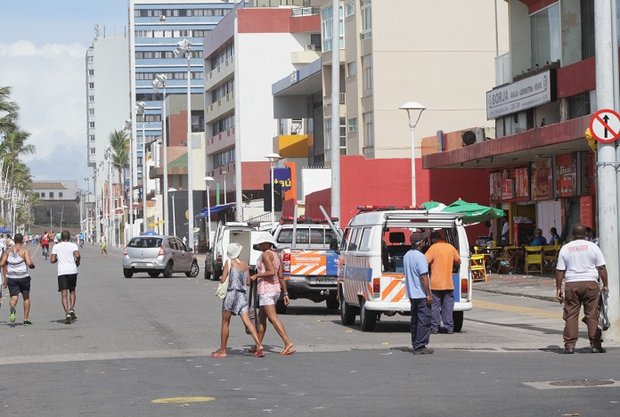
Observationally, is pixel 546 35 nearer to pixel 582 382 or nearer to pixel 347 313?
pixel 347 313

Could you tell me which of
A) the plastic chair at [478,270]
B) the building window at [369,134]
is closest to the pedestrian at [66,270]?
the plastic chair at [478,270]

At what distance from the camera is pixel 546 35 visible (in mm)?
45344

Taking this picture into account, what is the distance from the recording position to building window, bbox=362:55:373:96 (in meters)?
63.6

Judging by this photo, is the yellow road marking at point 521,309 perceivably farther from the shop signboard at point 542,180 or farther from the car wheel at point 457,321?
the shop signboard at point 542,180

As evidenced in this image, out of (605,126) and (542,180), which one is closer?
(605,126)

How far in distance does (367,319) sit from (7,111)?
63.5 meters

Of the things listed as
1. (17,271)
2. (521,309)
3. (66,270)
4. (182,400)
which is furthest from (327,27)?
(182,400)

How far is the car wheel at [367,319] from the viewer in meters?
22.7

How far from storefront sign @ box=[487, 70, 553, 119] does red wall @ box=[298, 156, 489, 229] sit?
9549 mm

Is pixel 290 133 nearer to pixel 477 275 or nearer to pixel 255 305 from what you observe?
pixel 477 275

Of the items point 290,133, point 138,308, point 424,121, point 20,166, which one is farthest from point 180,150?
point 138,308

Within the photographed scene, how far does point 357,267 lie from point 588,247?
5794mm

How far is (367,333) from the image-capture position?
74.2ft

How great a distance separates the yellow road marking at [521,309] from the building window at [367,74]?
105 feet
